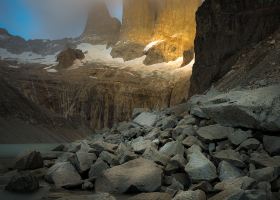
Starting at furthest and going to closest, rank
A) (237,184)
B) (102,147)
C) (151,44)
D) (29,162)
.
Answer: (151,44) → (29,162) → (102,147) → (237,184)

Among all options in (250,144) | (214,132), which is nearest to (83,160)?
(214,132)

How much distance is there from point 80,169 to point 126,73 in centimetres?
9285

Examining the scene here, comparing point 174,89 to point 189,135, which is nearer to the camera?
point 189,135

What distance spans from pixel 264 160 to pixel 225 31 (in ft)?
59.3

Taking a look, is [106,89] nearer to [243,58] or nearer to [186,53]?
[186,53]

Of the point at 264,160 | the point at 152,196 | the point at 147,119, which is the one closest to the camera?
the point at 152,196

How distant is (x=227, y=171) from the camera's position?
991 cm

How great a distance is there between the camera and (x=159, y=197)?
8.93 meters

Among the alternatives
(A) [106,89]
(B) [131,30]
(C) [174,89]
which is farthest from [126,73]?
(B) [131,30]

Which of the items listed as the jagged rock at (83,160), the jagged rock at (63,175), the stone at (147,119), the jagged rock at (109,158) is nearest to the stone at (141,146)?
the jagged rock at (109,158)

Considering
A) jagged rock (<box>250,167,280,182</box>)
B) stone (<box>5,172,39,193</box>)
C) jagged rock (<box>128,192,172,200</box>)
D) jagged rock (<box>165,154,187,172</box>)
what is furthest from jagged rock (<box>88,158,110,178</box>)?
jagged rock (<box>250,167,280,182</box>)

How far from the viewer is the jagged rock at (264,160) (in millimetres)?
9494

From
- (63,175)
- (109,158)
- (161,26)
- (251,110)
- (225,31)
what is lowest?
(63,175)

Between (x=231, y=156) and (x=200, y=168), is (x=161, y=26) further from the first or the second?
(x=200, y=168)
